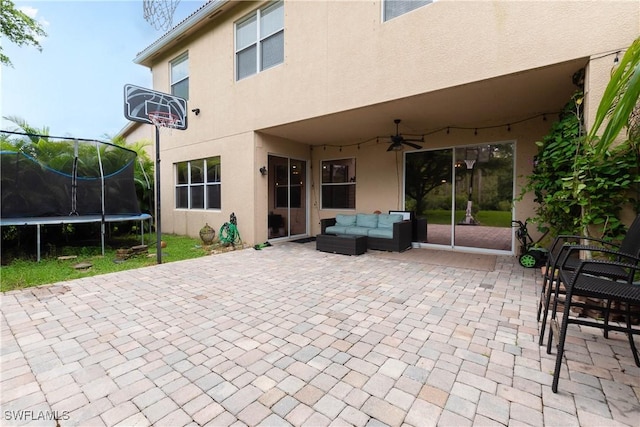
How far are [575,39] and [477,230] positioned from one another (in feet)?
13.8

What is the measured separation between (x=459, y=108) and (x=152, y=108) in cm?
595

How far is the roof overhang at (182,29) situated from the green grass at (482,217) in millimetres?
7128

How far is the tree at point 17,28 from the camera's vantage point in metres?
9.21

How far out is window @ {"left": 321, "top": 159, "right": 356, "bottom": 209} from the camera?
8312 mm

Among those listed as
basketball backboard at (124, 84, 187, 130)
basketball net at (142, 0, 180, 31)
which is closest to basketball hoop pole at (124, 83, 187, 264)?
basketball backboard at (124, 84, 187, 130)

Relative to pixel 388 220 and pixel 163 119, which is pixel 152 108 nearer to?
pixel 163 119

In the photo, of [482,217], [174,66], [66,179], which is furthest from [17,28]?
[482,217]

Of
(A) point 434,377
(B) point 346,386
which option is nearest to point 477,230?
(A) point 434,377

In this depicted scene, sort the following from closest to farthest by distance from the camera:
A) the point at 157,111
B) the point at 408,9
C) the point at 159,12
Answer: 1. the point at 408,9
2. the point at 159,12
3. the point at 157,111

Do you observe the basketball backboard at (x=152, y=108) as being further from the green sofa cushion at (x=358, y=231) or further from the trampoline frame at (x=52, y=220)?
the green sofa cushion at (x=358, y=231)

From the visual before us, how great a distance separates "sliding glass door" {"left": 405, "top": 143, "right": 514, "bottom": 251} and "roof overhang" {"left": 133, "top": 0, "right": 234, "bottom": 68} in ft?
19.9

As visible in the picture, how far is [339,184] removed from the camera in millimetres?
8555

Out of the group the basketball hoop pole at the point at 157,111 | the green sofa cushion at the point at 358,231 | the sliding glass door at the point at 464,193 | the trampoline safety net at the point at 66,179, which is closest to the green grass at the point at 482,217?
the sliding glass door at the point at 464,193

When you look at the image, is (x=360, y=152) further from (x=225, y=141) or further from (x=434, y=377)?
(x=434, y=377)
